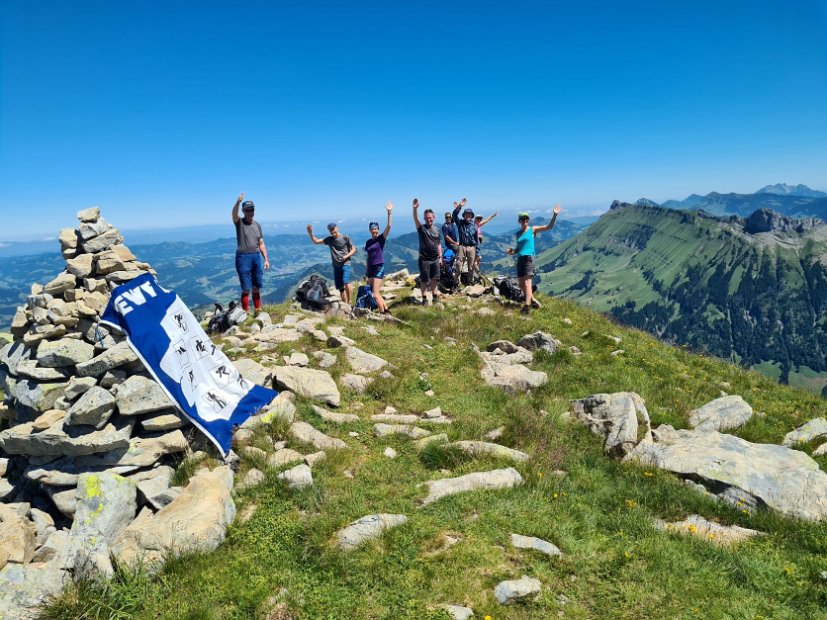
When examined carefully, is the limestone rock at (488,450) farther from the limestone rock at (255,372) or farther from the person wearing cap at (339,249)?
the person wearing cap at (339,249)

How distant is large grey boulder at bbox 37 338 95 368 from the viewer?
8.39 metres

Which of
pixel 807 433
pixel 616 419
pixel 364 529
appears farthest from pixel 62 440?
pixel 807 433

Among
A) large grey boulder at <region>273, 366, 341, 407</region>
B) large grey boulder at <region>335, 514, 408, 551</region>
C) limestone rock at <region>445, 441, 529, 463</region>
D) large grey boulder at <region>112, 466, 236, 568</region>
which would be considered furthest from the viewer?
large grey boulder at <region>273, 366, 341, 407</region>

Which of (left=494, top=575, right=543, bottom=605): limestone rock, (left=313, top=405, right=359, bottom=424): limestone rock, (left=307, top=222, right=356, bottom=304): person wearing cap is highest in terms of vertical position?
(left=307, top=222, right=356, bottom=304): person wearing cap

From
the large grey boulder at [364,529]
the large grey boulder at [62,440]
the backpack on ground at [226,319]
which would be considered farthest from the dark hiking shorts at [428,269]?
the large grey boulder at [364,529]

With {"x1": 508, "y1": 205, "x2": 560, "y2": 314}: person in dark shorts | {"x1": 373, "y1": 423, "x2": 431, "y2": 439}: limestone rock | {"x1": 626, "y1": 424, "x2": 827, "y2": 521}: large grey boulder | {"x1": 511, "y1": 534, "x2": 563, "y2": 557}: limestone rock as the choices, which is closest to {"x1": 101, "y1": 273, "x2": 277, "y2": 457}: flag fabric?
{"x1": 373, "y1": 423, "x2": 431, "y2": 439}: limestone rock

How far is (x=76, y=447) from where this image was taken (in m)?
7.18

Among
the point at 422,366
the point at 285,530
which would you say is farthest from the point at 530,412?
the point at 285,530

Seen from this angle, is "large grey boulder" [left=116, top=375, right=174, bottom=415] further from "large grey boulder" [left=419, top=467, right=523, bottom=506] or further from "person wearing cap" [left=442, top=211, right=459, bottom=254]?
"person wearing cap" [left=442, top=211, right=459, bottom=254]

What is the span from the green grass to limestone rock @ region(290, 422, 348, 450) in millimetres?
284

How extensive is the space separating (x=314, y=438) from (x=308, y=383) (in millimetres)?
2294

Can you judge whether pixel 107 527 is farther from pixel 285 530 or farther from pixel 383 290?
pixel 383 290

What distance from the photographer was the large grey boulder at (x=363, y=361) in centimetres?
1252

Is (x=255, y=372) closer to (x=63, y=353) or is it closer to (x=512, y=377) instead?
(x=63, y=353)
